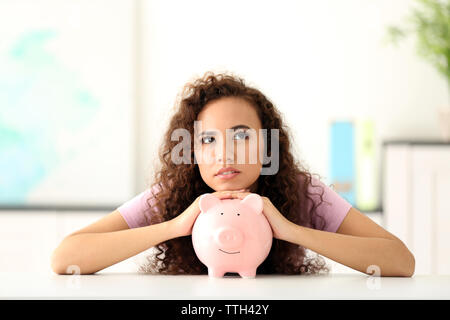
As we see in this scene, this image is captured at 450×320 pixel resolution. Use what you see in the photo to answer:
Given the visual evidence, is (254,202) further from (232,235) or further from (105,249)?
(105,249)

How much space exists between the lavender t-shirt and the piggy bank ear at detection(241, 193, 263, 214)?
0.97 feet

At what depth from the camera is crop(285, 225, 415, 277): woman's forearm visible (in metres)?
0.95

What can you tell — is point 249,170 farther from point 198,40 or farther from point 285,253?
point 198,40

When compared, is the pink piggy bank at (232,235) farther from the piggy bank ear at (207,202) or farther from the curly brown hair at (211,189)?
the curly brown hair at (211,189)

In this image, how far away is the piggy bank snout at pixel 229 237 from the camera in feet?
2.84

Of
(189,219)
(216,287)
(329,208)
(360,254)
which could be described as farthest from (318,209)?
(216,287)

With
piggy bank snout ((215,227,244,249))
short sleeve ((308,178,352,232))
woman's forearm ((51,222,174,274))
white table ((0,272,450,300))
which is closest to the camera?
white table ((0,272,450,300))

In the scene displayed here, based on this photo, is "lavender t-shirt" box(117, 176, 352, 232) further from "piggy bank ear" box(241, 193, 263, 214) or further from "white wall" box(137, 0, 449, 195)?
"white wall" box(137, 0, 449, 195)

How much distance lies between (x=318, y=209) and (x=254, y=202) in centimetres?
30

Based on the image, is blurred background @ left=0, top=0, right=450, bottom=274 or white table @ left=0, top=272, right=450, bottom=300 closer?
white table @ left=0, top=272, right=450, bottom=300

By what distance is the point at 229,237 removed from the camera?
86cm

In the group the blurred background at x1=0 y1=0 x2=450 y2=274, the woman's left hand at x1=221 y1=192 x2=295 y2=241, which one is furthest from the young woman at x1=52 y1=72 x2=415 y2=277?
the blurred background at x1=0 y1=0 x2=450 y2=274
